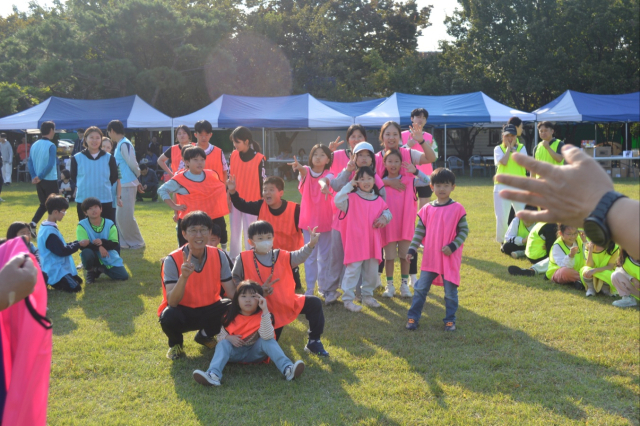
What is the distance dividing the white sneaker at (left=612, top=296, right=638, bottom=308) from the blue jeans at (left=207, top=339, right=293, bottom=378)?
11.9ft

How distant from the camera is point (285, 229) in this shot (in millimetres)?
5938

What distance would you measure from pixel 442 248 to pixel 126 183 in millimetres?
5643

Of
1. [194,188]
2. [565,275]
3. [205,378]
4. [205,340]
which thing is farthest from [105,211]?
[565,275]

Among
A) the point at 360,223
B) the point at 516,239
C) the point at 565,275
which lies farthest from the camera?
the point at 516,239

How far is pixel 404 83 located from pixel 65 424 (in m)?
28.5

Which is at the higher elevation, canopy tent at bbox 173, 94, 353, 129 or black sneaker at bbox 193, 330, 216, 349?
canopy tent at bbox 173, 94, 353, 129

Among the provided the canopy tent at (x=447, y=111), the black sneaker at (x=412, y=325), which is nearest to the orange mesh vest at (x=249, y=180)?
the black sneaker at (x=412, y=325)

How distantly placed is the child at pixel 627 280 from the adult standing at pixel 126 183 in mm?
6465

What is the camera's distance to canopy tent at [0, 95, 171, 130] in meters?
19.3

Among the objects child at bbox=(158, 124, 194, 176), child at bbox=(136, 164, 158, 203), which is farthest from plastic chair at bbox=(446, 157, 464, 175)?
child at bbox=(158, 124, 194, 176)

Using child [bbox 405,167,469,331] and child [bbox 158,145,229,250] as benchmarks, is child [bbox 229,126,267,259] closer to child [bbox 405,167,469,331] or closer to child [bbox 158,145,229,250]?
child [bbox 158,145,229,250]

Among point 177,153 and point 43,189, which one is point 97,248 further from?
point 43,189

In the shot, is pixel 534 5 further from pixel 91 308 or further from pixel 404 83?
pixel 91 308

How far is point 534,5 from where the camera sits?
28.3 meters
